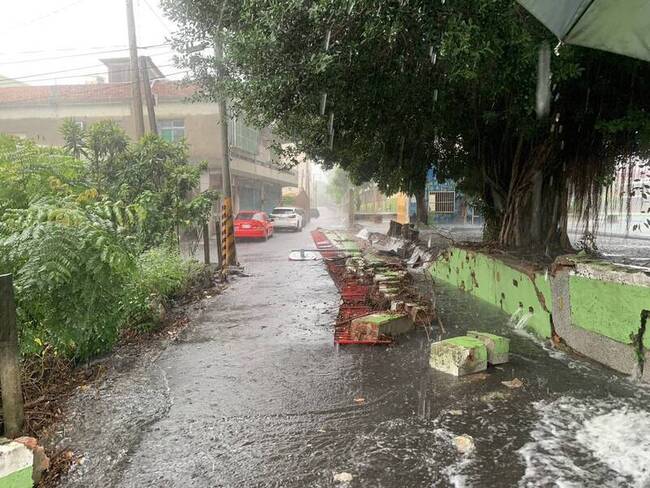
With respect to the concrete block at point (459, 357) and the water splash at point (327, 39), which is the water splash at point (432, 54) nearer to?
the water splash at point (327, 39)

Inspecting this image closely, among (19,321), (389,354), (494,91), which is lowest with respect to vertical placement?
(389,354)

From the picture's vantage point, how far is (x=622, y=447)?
326cm

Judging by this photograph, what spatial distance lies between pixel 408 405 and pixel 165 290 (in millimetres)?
5144

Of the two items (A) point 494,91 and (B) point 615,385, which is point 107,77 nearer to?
(A) point 494,91

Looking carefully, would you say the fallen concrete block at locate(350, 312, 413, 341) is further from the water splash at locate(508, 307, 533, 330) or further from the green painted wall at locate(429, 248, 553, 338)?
the green painted wall at locate(429, 248, 553, 338)

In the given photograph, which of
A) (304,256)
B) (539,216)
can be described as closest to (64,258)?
(539,216)

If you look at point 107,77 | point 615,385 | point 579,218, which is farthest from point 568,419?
point 107,77

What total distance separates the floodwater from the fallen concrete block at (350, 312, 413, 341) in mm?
253

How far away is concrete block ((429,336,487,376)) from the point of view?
15.6 feet

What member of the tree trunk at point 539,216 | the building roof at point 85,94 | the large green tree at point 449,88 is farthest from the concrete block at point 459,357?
the building roof at point 85,94

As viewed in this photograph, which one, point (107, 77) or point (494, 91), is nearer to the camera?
point (494, 91)

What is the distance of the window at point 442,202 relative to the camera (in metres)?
27.8

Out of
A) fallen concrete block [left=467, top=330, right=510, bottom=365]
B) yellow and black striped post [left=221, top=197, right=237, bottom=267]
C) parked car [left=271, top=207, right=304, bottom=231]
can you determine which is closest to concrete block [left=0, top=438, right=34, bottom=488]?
fallen concrete block [left=467, top=330, right=510, bottom=365]

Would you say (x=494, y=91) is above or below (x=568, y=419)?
above
